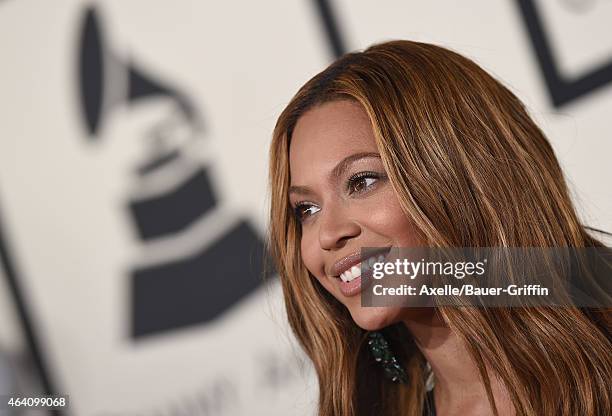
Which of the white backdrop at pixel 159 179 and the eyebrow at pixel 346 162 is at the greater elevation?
the white backdrop at pixel 159 179

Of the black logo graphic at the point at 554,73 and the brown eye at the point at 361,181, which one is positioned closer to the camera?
the brown eye at the point at 361,181

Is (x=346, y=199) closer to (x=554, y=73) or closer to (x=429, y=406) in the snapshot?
(x=429, y=406)

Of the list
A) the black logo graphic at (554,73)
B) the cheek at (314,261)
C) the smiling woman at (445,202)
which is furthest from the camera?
the black logo graphic at (554,73)

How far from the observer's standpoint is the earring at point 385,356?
141 centimetres

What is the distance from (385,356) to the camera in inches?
55.5

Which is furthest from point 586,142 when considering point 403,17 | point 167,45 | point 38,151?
point 38,151

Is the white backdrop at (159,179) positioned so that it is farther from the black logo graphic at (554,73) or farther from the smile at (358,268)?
the smile at (358,268)

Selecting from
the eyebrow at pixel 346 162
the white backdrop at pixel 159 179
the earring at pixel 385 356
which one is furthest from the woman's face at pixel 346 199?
the white backdrop at pixel 159 179

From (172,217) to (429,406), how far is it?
42.3 inches

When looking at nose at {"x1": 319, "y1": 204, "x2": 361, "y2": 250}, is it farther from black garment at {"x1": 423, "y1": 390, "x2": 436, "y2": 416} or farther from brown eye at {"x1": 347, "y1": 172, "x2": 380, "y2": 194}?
black garment at {"x1": 423, "y1": 390, "x2": 436, "y2": 416}

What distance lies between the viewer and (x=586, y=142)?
192 cm

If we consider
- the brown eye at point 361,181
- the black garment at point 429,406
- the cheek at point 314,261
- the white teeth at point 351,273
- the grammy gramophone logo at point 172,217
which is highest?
the grammy gramophone logo at point 172,217

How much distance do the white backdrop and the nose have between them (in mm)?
908

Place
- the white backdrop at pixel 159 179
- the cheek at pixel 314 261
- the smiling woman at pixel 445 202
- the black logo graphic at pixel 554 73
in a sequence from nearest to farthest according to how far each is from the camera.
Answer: the smiling woman at pixel 445 202, the cheek at pixel 314 261, the black logo graphic at pixel 554 73, the white backdrop at pixel 159 179
